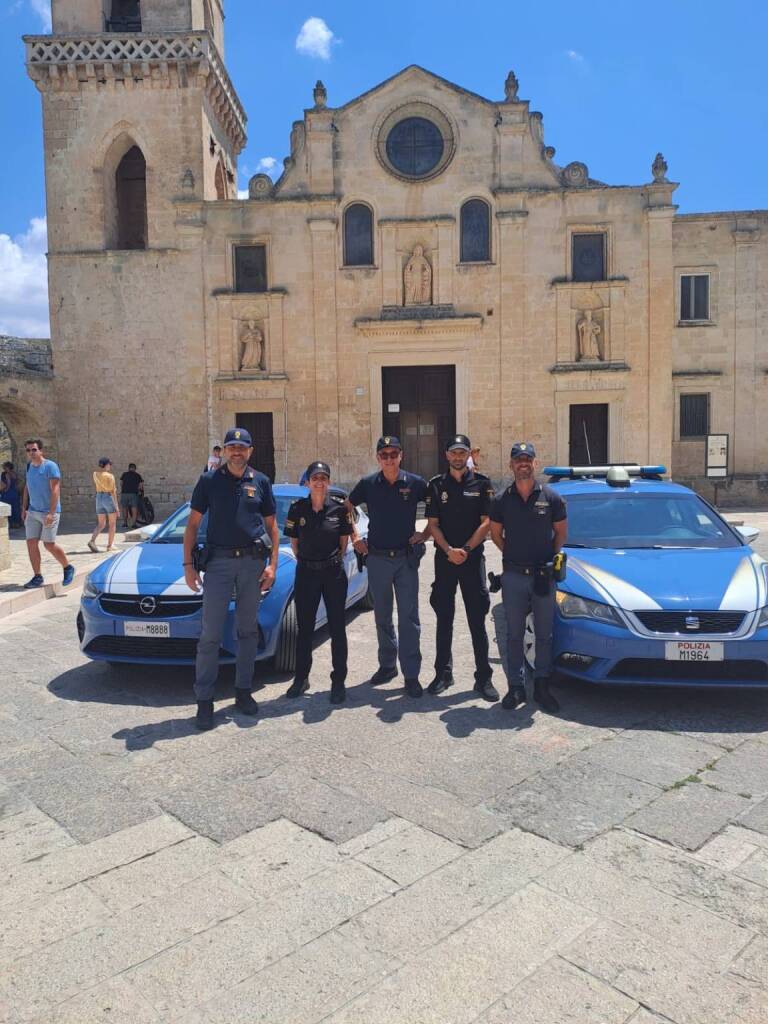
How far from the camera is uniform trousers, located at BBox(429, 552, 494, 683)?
6051 mm

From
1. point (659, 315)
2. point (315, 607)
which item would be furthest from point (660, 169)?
point (315, 607)

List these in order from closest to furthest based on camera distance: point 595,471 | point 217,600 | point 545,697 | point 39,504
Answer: point 217,600 < point 545,697 < point 595,471 < point 39,504

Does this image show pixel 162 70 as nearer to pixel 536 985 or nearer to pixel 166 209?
pixel 166 209

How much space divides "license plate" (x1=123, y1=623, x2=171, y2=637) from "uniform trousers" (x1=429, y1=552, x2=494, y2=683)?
83.7 inches

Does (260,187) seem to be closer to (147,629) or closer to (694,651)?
(147,629)

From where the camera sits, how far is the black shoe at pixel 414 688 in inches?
236

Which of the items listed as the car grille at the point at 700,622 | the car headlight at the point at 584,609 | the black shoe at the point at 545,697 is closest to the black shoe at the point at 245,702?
the black shoe at the point at 545,697

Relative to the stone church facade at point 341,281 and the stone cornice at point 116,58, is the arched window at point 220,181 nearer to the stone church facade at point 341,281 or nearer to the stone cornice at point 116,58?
the stone church facade at point 341,281

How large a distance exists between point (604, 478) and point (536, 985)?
5916 mm

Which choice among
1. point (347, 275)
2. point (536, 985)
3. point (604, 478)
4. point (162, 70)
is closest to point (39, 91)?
point (162, 70)

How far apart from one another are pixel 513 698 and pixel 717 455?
2043cm

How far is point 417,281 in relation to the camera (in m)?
22.2

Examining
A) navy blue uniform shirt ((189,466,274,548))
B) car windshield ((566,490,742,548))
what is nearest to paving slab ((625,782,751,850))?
car windshield ((566,490,742,548))

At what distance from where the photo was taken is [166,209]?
22.6 meters
